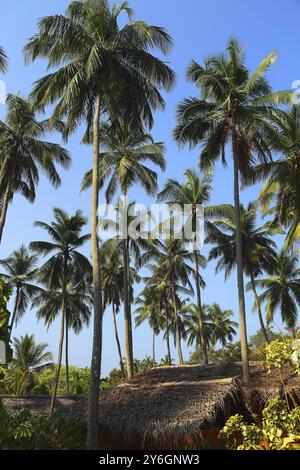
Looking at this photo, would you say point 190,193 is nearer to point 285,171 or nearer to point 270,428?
point 285,171

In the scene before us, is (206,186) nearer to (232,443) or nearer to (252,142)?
(252,142)

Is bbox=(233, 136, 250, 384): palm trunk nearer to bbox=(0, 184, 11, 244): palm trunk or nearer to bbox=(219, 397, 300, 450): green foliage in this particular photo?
bbox=(219, 397, 300, 450): green foliage

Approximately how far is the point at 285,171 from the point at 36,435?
15.8 meters

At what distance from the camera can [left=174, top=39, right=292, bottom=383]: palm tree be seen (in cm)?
1867

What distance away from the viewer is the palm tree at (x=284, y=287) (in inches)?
1411

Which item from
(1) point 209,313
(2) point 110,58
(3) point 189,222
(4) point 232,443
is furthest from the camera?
(1) point 209,313

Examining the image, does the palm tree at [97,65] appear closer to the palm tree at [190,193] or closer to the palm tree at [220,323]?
the palm tree at [190,193]

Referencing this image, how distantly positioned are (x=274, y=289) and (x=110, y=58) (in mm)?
25955

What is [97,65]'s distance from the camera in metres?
14.8

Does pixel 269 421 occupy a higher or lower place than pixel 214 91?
lower

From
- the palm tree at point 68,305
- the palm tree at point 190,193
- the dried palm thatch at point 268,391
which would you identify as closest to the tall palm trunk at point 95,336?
the dried palm thatch at point 268,391

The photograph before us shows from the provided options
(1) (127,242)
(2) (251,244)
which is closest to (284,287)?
(2) (251,244)

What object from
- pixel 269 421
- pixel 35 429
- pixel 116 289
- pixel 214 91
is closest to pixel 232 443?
pixel 269 421
